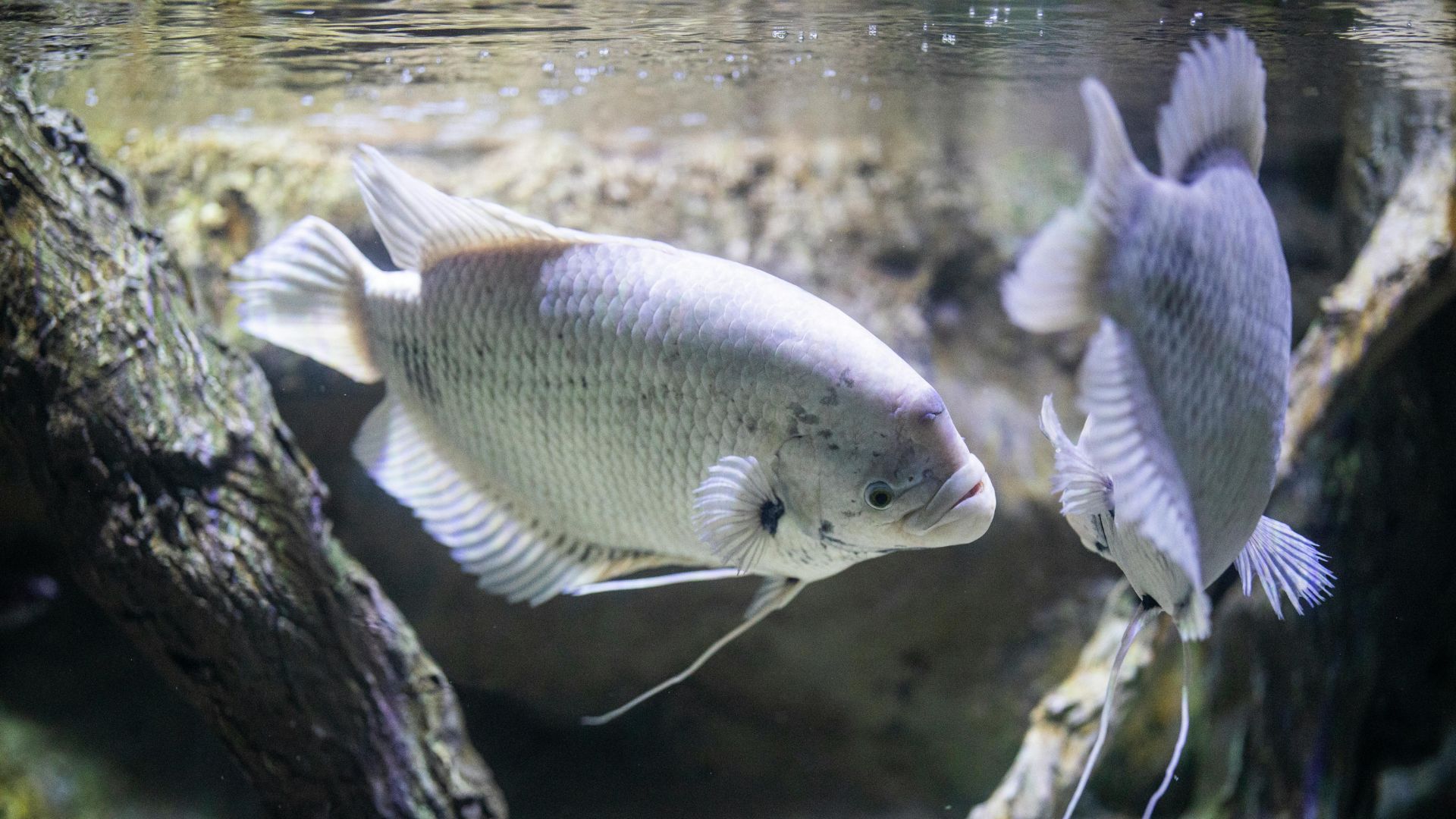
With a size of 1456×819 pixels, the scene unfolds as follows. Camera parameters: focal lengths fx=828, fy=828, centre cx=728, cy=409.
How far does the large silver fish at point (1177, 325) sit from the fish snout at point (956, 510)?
0.42 feet

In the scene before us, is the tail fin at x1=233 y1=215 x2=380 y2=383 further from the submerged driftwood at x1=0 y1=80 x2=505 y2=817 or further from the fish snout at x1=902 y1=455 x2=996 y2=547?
the fish snout at x1=902 y1=455 x2=996 y2=547

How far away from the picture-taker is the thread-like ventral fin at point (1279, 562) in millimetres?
Answer: 1120

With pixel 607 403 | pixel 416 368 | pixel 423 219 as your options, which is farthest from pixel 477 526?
pixel 423 219

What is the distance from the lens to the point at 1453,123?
4.10 metres

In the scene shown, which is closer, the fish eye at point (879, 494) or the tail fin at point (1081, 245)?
the tail fin at point (1081, 245)

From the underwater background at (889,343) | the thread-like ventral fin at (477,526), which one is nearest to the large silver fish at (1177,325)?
the thread-like ventral fin at (477,526)

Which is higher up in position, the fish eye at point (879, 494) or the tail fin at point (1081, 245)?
the tail fin at point (1081, 245)

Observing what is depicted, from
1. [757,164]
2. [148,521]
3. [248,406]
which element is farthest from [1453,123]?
[148,521]

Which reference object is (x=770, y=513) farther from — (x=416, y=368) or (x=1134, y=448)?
(x=416, y=368)

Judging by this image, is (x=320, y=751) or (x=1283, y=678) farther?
(x=1283, y=678)

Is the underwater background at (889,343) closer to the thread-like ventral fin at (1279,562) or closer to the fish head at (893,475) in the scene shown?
the thread-like ventral fin at (1279,562)

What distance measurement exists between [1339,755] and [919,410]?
2.30 meters

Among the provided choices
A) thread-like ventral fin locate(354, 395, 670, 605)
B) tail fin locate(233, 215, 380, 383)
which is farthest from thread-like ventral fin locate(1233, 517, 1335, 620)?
tail fin locate(233, 215, 380, 383)

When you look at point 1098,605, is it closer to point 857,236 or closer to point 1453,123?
point 857,236
